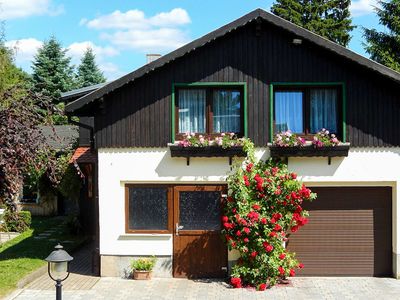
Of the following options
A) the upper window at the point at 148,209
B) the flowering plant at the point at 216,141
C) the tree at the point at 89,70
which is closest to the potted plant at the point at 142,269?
the upper window at the point at 148,209

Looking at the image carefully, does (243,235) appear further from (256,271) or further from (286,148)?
(286,148)

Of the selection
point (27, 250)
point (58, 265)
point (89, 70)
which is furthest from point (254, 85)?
point (89, 70)

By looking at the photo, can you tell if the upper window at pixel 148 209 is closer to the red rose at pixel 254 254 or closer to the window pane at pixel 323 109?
the red rose at pixel 254 254

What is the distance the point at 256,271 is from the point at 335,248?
231cm

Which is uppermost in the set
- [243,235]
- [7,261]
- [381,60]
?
[381,60]

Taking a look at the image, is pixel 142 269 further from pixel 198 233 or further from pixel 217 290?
pixel 217 290

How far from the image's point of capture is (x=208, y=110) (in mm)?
13539

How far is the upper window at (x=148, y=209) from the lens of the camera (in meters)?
13.5

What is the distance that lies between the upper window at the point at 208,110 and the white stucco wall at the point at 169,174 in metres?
0.82

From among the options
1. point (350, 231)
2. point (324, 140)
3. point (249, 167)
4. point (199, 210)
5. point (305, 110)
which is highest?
point (305, 110)

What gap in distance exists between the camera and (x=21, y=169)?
9883mm

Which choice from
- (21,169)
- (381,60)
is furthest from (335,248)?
(381,60)

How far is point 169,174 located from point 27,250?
5.91m

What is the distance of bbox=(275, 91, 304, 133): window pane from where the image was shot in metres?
13.5
